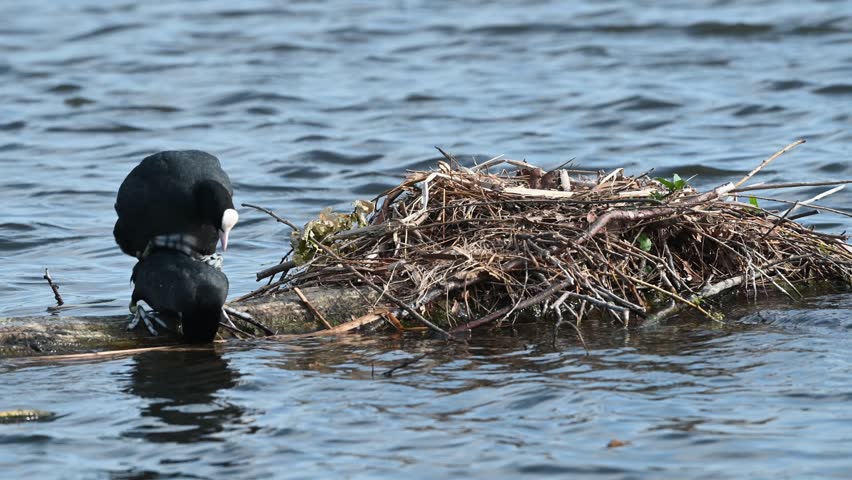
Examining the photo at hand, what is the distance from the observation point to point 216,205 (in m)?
5.73

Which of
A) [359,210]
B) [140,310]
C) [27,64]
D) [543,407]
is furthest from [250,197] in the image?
[27,64]

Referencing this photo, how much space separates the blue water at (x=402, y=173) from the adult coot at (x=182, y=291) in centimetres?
19

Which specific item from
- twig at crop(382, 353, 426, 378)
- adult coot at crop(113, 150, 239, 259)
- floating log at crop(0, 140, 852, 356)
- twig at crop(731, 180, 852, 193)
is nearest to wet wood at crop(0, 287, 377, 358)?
floating log at crop(0, 140, 852, 356)

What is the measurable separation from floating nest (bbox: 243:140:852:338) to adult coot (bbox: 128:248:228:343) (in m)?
0.75

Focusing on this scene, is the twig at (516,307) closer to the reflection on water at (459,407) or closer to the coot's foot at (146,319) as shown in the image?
the reflection on water at (459,407)

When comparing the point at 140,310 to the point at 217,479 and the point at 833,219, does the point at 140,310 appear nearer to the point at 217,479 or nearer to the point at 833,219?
the point at 217,479

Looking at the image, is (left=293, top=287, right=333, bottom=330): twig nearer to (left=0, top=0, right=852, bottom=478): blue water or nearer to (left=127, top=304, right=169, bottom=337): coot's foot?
(left=0, top=0, right=852, bottom=478): blue water

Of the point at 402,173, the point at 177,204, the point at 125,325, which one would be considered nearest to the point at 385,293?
the point at 177,204

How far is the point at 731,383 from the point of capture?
17.8 ft

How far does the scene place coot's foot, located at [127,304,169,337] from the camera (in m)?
5.97

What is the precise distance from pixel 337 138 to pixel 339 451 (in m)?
9.27

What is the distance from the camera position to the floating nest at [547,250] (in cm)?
628

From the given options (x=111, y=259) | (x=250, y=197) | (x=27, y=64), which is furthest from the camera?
(x=27, y=64)

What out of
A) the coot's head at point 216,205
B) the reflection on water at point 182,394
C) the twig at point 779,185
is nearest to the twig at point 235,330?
the reflection on water at point 182,394
